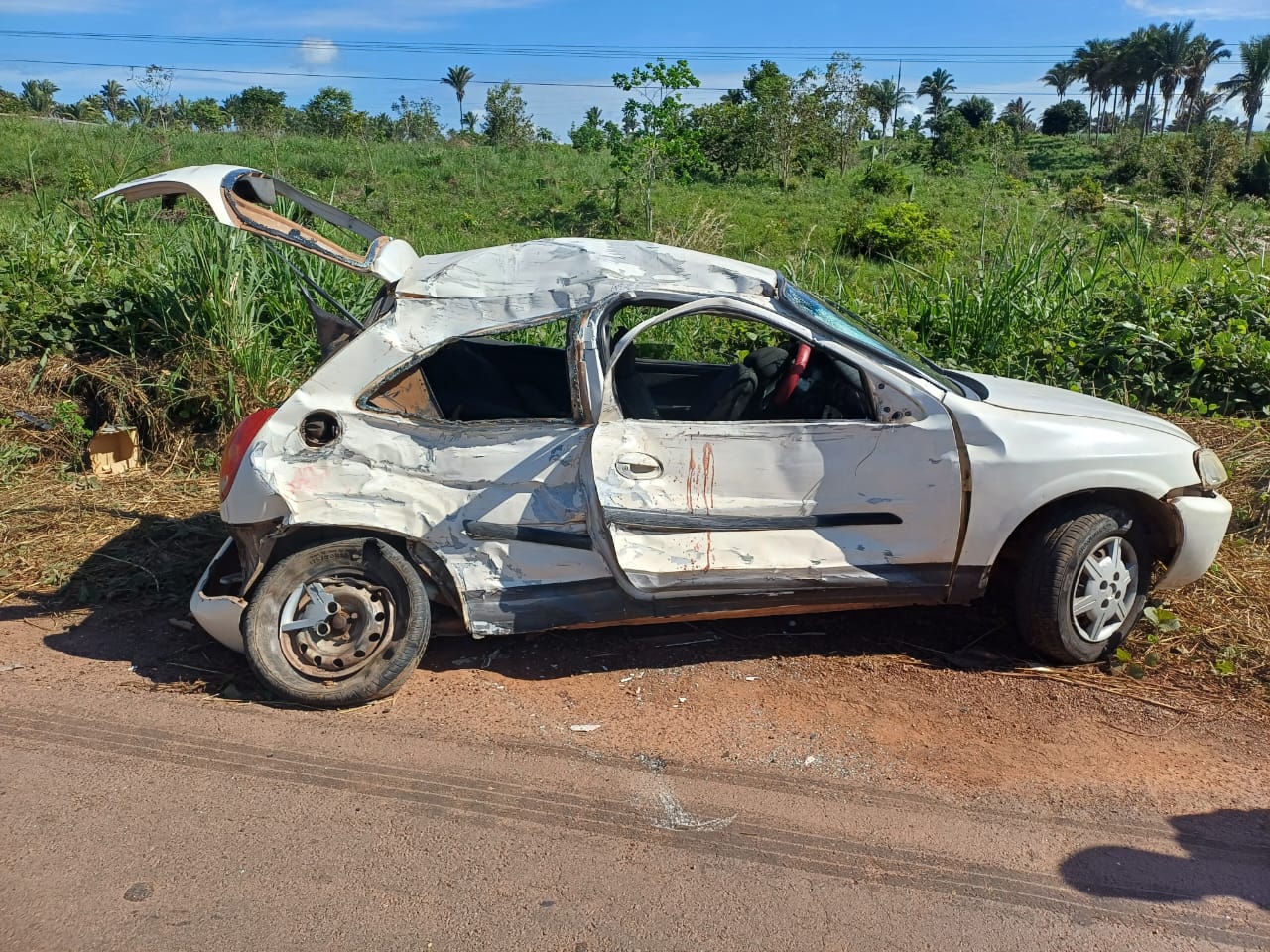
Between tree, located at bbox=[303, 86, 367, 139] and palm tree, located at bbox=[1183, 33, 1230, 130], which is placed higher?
palm tree, located at bbox=[1183, 33, 1230, 130]

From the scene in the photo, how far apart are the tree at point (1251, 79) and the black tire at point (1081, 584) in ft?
266

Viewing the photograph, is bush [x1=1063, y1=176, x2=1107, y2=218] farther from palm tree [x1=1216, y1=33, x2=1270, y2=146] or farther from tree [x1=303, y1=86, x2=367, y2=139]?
palm tree [x1=1216, y1=33, x2=1270, y2=146]

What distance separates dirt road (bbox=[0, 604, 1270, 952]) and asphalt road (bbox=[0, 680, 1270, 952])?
10 millimetres

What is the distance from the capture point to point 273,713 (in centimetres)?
422

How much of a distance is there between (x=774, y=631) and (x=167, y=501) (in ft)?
13.7

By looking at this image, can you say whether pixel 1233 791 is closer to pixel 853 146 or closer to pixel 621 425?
pixel 621 425

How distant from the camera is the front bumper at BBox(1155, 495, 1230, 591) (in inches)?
174

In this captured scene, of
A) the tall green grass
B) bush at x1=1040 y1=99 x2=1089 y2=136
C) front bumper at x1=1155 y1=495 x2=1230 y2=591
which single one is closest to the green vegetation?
the tall green grass

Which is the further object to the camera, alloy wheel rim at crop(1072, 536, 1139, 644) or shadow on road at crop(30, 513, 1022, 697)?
shadow on road at crop(30, 513, 1022, 697)

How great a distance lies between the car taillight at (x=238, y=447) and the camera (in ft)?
14.0

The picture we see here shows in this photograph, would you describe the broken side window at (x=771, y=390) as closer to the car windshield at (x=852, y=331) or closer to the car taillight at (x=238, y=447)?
the car windshield at (x=852, y=331)

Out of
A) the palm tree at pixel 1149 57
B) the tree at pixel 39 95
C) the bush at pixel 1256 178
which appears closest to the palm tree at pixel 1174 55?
the palm tree at pixel 1149 57

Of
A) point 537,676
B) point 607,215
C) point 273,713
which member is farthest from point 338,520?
point 607,215

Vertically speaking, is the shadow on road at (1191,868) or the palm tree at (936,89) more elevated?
the palm tree at (936,89)
